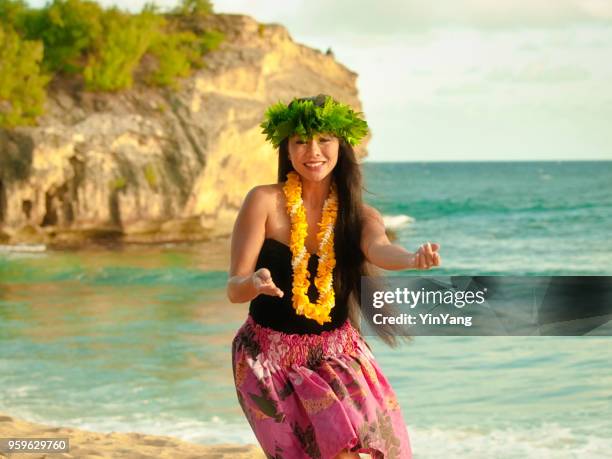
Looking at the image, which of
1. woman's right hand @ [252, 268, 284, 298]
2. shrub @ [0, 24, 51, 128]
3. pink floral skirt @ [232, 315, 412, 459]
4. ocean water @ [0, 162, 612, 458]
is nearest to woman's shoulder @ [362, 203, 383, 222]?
ocean water @ [0, 162, 612, 458]

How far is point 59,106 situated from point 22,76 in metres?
0.89

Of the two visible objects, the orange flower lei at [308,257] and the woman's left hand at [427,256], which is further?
the orange flower lei at [308,257]

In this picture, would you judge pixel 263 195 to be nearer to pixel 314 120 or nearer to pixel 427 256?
pixel 314 120

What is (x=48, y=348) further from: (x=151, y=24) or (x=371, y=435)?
(x=151, y=24)

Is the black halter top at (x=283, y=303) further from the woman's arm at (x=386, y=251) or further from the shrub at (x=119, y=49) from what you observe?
the shrub at (x=119, y=49)

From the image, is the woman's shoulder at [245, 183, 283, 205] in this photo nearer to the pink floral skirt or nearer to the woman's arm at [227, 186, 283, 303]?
the woman's arm at [227, 186, 283, 303]

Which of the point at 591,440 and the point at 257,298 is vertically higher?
the point at 257,298

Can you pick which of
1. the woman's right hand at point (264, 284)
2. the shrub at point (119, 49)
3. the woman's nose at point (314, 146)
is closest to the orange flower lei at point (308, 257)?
the woman's nose at point (314, 146)

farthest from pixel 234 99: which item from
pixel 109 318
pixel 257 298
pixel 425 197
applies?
pixel 425 197

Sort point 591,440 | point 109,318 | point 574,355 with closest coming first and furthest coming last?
point 591,440, point 574,355, point 109,318

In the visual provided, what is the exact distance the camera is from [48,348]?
32.6 ft

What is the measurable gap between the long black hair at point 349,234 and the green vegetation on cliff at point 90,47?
17.7m

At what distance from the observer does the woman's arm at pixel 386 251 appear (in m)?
2.65

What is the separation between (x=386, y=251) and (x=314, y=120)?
44 centimetres
